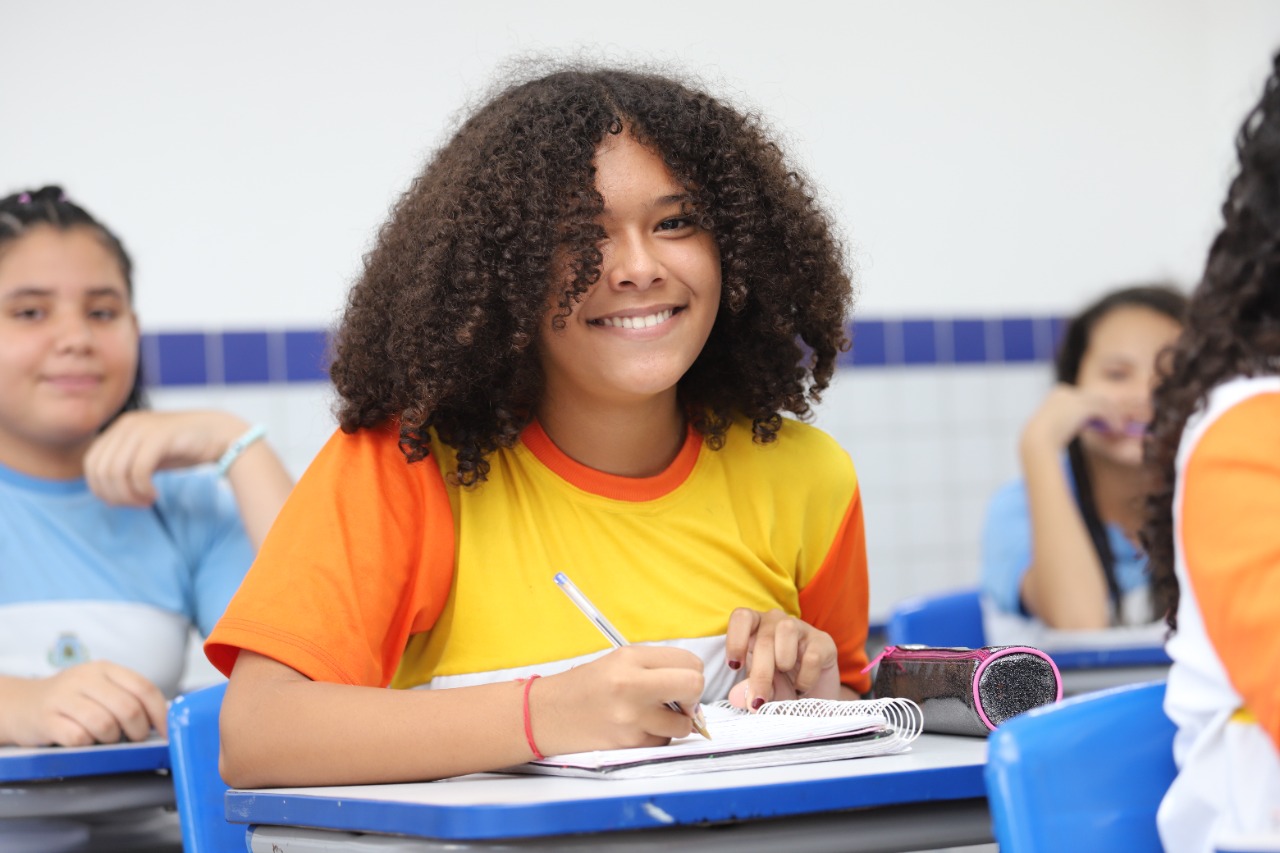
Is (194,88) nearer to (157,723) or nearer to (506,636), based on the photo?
(157,723)

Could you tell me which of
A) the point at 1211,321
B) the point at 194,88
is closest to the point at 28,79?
the point at 194,88

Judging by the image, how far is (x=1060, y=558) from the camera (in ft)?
9.53

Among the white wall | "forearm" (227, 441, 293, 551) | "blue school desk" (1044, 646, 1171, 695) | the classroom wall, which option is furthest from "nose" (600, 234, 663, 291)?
the classroom wall

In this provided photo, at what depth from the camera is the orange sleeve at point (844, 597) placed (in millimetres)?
1651

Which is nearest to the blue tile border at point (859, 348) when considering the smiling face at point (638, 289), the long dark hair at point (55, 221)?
the long dark hair at point (55, 221)

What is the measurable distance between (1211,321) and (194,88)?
3221 millimetres

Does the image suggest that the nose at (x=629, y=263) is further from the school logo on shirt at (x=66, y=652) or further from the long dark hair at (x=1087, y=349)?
the long dark hair at (x=1087, y=349)

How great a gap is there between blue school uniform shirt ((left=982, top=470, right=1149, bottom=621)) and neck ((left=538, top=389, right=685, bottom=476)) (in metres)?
1.63

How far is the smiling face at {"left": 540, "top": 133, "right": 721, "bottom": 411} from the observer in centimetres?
149

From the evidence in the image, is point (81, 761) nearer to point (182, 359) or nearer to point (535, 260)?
point (535, 260)

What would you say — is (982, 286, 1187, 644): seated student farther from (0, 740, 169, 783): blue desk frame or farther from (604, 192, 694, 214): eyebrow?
(0, 740, 169, 783): blue desk frame

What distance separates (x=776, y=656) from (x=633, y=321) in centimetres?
39

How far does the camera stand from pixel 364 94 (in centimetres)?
389

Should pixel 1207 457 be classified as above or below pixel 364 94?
below
